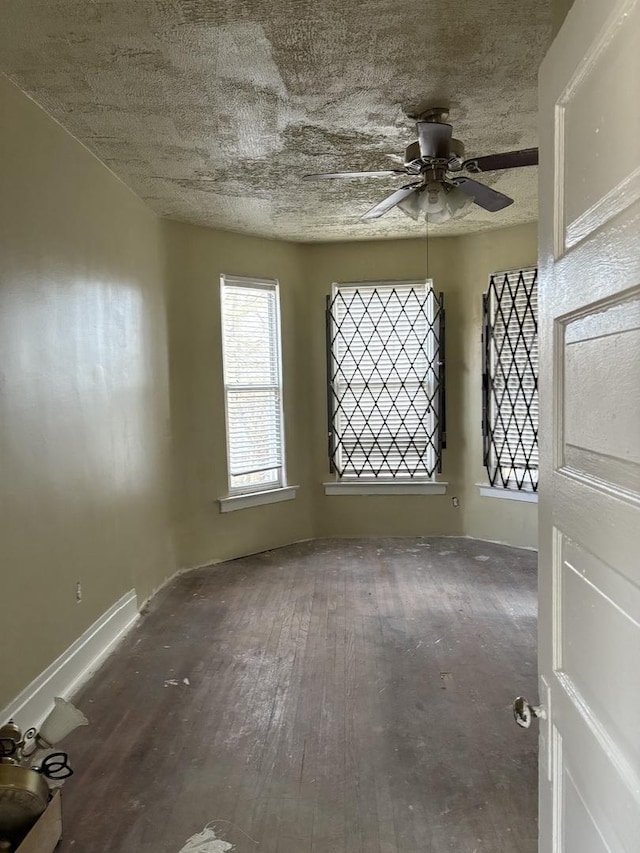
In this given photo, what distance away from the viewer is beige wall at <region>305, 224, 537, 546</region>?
4.79 m

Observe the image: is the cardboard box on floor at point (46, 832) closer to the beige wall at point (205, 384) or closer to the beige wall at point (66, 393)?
the beige wall at point (66, 393)

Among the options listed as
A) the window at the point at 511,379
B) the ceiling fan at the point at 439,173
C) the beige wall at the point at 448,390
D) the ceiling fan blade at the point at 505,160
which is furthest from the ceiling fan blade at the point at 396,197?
the beige wall at the point at 448,390

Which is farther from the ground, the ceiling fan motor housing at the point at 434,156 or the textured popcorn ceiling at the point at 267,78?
the textured popcorn ceiling at the point at 267,78

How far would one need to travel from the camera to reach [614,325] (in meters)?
0.76

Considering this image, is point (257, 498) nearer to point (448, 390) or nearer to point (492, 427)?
point (448, 390)

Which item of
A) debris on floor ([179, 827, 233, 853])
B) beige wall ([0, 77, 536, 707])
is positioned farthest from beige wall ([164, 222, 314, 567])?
debris on floor ([179, 827, 233, 853])

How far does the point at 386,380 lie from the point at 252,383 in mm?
1146

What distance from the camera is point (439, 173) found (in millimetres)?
2514

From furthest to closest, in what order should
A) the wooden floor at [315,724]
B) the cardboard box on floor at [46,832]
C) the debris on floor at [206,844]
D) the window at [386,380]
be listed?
the window at [386,380] < the wooden floor at [315,724] < the debris on floor at [206,844] < the cardboard box on floor at [46,832]

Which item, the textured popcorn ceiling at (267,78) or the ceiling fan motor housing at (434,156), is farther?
the ceiling fan motor housing at (434,156)

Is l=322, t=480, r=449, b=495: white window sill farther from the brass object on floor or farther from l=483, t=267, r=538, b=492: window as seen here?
the brass object on floor

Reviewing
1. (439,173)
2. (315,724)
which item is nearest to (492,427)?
(439,173)

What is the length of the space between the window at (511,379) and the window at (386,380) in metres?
0.41

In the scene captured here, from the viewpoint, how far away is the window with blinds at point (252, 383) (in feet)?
14.8
